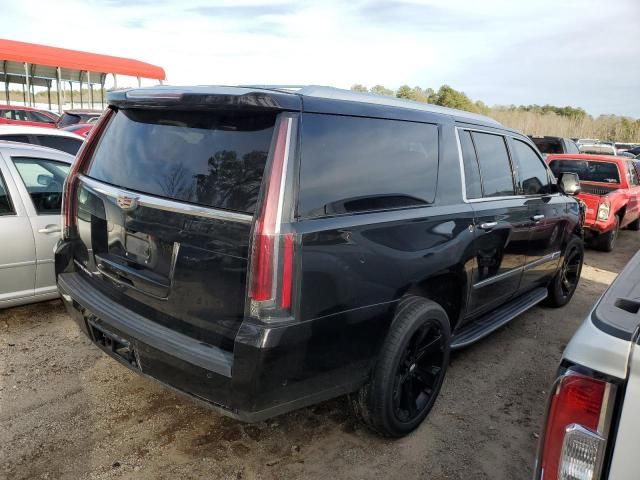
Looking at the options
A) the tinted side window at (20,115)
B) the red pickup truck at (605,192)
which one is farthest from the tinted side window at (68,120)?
the red pickup truck at (605,192)

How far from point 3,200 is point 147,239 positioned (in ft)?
7.33

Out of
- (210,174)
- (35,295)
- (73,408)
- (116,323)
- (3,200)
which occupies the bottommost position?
(73,408)

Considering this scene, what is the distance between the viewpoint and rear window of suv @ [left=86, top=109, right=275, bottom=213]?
2.22 meters

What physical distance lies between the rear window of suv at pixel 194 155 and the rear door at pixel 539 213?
2.72 metres

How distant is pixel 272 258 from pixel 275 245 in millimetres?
56

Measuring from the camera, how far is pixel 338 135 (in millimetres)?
2428

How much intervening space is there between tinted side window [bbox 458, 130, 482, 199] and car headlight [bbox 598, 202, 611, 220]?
5588 millimetres

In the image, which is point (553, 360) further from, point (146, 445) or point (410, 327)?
point (146, 445)

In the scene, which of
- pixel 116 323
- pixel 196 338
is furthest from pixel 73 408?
pixel 196 338

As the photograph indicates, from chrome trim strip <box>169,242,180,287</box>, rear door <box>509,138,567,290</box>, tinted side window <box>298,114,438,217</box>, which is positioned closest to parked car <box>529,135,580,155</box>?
rear door <box>509,138,567,290</box>

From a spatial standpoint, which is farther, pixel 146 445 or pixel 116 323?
pixel 146 445

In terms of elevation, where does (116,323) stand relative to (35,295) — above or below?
above

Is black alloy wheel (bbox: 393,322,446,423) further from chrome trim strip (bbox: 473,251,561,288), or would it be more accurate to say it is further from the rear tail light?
→ the rear tail light

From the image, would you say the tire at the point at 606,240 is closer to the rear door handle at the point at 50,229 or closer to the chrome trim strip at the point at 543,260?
the chrome trim strip at the point at 543,260
